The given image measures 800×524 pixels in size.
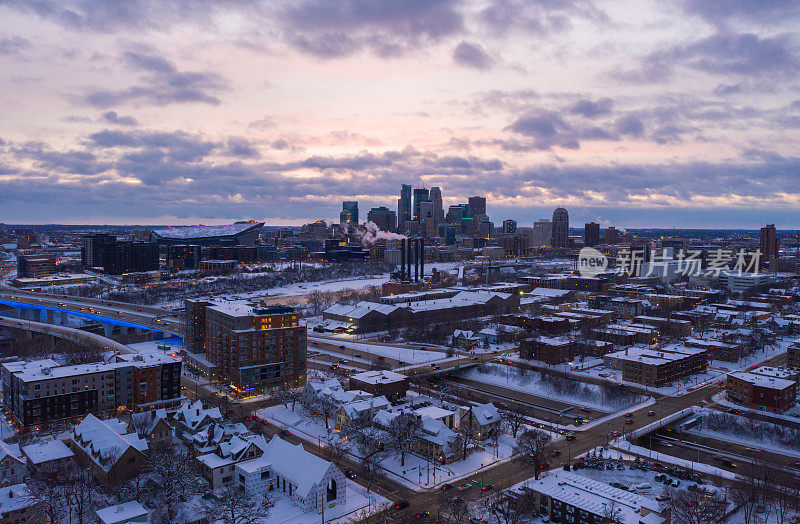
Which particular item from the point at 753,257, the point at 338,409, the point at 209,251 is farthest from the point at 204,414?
the point at 209,251

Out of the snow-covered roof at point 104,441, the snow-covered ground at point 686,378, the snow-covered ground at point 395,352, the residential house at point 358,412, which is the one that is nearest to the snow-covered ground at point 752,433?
the snow-covered ground at point 686,378

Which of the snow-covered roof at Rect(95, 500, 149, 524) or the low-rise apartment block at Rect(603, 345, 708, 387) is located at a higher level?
the low-rise apartment block at Rect(603, 345, 708, 387)

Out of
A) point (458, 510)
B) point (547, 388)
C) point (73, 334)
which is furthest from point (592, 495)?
point (73, 334)

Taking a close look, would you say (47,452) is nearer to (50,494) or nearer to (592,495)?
(50,494)

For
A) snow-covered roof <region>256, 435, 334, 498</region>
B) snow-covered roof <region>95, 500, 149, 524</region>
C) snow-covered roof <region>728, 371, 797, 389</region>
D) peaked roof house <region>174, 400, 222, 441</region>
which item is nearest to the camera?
snow-covered roof <region>95, 500, 149, 524</region>

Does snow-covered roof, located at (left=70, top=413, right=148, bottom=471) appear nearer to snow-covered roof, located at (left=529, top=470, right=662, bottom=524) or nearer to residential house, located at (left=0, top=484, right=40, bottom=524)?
residential house, located at (left=0, top=484, right=40, bottom=524)

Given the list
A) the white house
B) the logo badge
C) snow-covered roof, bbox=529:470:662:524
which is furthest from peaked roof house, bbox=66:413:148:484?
the logo badge

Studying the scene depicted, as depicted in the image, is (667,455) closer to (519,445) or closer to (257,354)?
(519,445)
